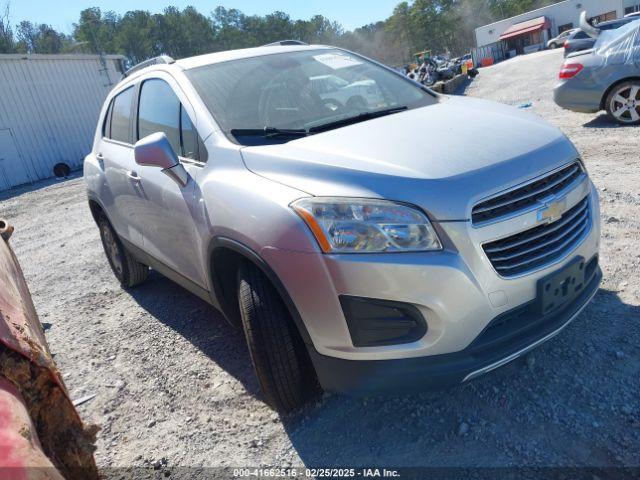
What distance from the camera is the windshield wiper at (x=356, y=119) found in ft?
8.73

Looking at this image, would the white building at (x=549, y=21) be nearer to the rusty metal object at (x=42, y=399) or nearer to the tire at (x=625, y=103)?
the tire at (x=625, y=103)

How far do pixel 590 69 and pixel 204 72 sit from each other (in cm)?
648

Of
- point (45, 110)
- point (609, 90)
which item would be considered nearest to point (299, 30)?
point (45, 110)

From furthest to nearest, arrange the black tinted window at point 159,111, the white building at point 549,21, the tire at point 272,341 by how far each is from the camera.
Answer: the white building at point 549,21 → the black tinted window at point 159,111 → the tire at point 272,341

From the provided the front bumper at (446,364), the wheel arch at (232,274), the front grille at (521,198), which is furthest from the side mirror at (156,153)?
the front grille at (521,198)

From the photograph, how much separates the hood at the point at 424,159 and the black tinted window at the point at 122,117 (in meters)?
1.83

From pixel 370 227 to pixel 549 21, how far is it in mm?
61532

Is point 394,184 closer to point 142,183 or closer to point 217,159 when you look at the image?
point 217,159

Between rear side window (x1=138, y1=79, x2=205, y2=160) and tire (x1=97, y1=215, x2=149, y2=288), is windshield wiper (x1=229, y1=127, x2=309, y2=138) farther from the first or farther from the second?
tire (x1=97, y1=215, x2=149, y2=288)

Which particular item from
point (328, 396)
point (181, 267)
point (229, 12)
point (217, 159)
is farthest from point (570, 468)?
point (229, 12)

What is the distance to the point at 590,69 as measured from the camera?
733 cm

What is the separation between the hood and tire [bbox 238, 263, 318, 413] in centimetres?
51

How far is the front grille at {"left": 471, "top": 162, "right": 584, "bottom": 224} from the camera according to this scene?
6.45ft

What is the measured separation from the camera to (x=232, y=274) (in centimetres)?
268
